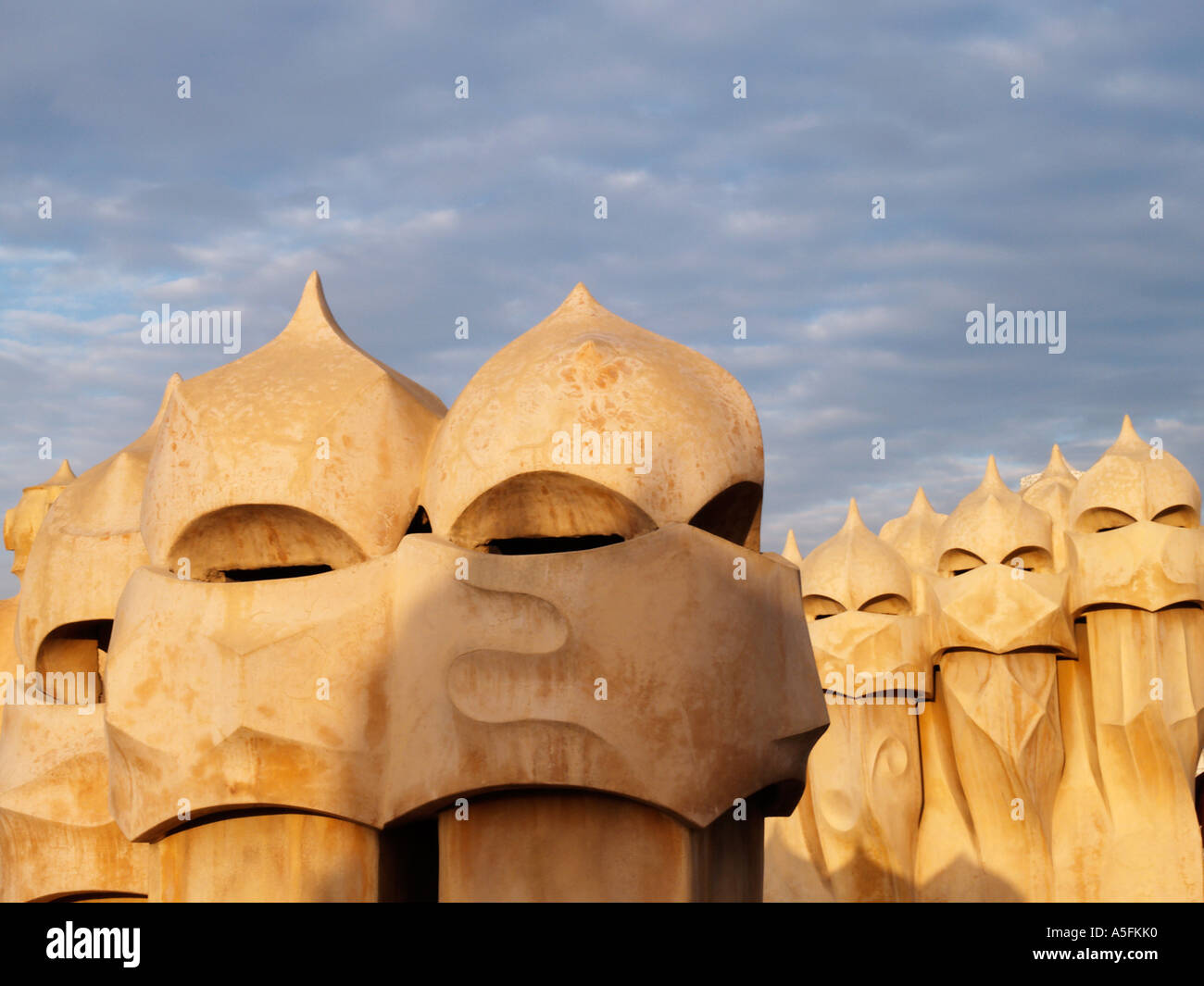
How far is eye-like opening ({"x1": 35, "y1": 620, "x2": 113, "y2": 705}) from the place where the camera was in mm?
9117

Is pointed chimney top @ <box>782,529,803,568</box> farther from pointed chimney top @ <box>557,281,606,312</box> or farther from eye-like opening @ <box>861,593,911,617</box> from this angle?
pointed chimney top @ <box>557,281,606,312</box>

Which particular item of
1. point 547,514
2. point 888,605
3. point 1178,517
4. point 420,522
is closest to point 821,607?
point 888,605

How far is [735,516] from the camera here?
7160mm

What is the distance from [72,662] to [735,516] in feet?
17.2

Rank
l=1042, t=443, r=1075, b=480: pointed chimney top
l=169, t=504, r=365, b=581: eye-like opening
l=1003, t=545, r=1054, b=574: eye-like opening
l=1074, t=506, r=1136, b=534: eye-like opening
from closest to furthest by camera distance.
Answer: l=169, t=504, r=365, b=581: eye-like opening, l=1074, t=506, r=1136, b=534: eye-like opening, l=1003, t=545, r=1054, b=574: eye-like opening, l=1042, t=443, r=1075, b=480: pointed chimney top

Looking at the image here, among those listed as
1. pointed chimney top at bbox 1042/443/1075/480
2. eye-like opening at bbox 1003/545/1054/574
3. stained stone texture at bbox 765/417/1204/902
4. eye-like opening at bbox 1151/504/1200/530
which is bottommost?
stained stone texture at bbox 765/417/1204/902

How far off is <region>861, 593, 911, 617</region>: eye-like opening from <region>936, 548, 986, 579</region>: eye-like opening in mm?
792

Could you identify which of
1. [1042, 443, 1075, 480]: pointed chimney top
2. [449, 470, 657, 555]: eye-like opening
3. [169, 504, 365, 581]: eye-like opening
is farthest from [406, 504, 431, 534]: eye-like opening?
[1042, 443, 1075, 480]: pointed chimney top

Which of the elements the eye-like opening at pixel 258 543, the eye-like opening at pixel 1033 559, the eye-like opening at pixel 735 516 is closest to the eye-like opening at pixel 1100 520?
the eye-like opening at pixel 1033 559

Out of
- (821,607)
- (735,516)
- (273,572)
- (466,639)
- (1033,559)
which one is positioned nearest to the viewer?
(466,639)

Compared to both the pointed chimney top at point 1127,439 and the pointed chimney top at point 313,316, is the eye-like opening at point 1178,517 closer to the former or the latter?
the pointed chimney top at point 1127,439

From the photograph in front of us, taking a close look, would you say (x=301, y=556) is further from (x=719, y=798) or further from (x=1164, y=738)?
(x=1164, y=738)

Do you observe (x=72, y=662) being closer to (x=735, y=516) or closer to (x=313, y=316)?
(x=313, y=316)

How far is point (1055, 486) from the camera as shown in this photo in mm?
19125
